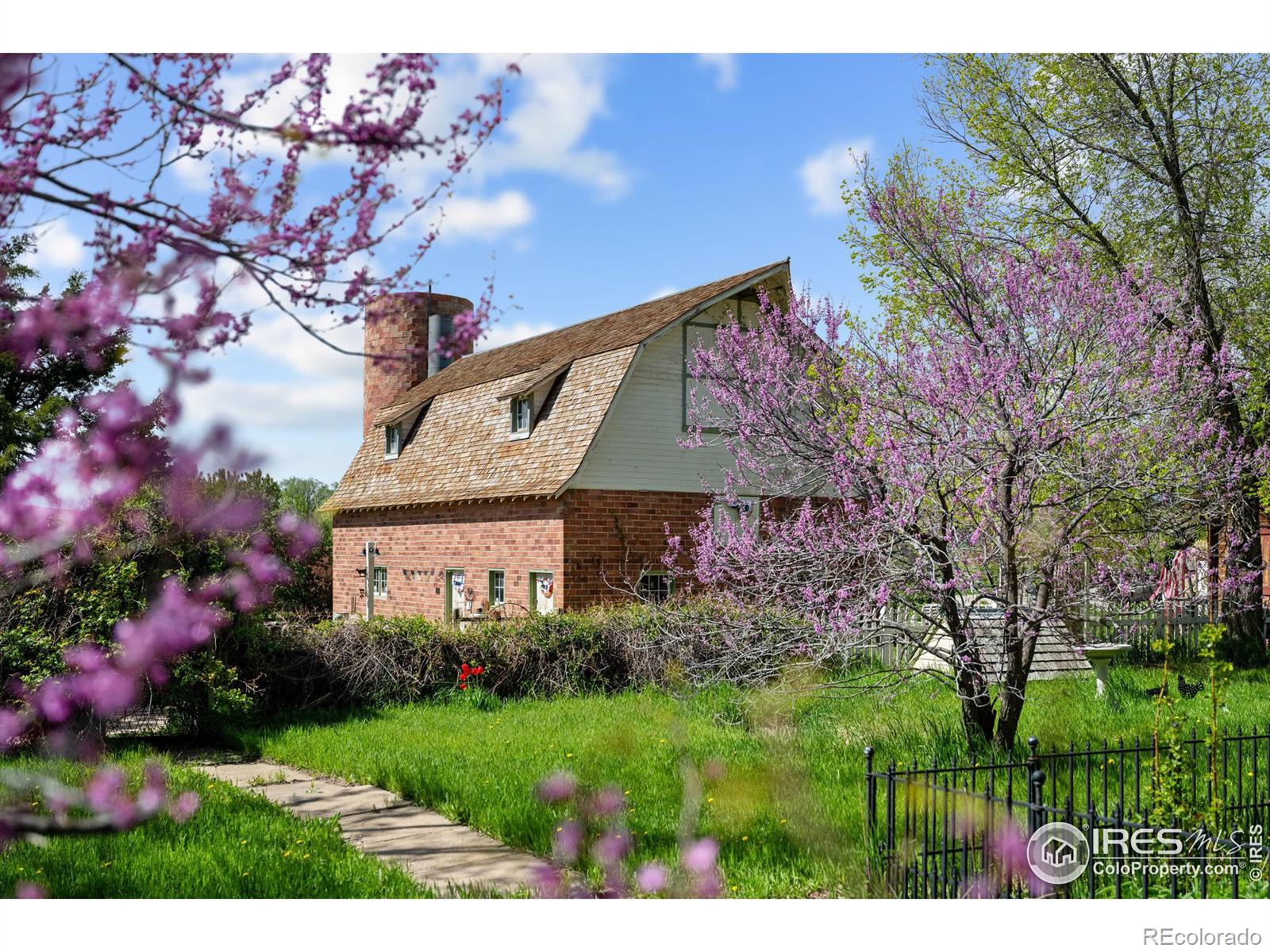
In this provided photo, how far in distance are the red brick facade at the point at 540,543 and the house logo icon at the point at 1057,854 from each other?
9.25m

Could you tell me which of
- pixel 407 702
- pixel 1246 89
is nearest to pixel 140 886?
pixel 407 702

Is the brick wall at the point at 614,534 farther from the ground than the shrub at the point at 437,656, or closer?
farther from the ground

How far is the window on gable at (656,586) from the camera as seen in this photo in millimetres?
15719

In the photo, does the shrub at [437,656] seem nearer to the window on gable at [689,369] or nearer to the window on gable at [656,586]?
the window on gable at [656,586]

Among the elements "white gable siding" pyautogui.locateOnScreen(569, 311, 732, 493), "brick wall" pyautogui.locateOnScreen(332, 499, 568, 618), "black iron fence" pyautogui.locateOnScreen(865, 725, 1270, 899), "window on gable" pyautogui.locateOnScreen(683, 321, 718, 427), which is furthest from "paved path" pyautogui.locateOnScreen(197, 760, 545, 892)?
"window on gable" pyautogui.locateOnScreen(683, 321, 718, 427)

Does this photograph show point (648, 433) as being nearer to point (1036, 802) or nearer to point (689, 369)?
point (689, 369)

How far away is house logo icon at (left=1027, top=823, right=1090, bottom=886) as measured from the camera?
5012mm

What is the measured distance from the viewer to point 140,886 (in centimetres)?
565

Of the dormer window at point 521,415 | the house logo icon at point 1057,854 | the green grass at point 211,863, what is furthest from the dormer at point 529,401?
the house logo icon at point 1057,854

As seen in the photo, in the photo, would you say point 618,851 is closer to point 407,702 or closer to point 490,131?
point 490,131

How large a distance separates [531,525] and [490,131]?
39.0ft

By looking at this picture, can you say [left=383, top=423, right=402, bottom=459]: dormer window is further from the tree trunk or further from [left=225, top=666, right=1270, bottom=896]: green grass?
the tree trunk

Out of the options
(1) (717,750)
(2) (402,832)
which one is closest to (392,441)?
(1) (717,750)

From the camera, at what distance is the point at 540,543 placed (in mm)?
15547
